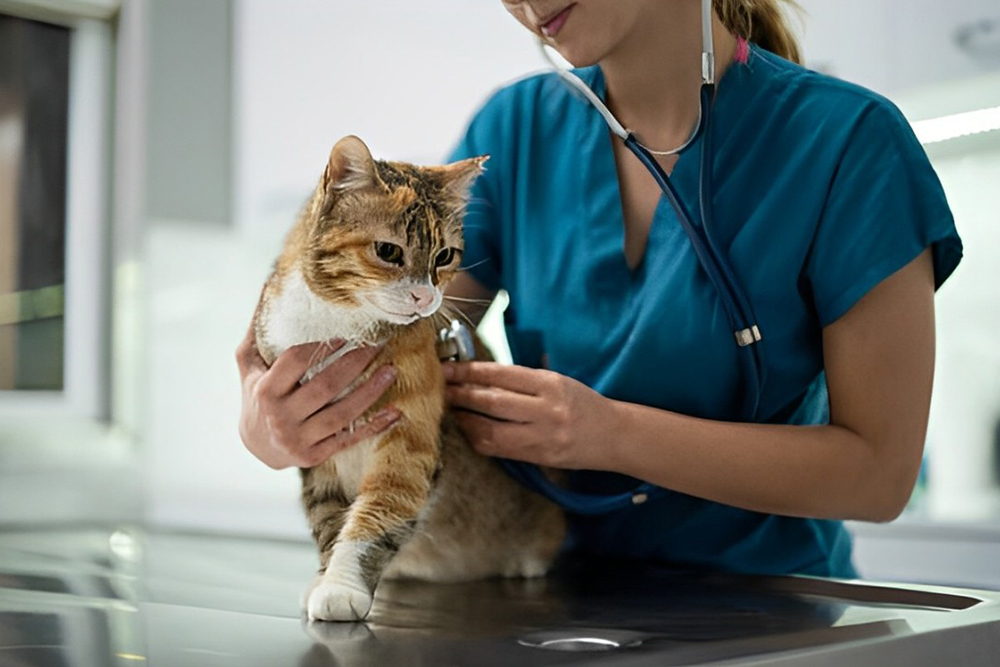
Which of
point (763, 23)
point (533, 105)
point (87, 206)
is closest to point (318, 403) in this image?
point (533, 105)

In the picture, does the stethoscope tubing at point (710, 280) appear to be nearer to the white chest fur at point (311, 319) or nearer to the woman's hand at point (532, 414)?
the woman's hand at point (532, 414)

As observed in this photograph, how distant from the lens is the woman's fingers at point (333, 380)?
0.83 meters

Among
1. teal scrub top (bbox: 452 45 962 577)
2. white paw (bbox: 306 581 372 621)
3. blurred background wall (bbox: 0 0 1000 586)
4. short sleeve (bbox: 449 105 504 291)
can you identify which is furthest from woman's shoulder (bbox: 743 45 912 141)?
blurred background wall (bbox: 0 0 1000 586)

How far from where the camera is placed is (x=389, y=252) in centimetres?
82

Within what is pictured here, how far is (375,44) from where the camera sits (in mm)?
2109

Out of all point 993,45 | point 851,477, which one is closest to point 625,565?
point 851,477

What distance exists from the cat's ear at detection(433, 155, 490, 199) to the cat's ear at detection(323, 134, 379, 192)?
3.8 inches

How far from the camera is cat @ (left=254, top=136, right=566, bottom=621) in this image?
2.64ft

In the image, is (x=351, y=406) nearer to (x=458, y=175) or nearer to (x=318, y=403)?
(x=318, y=403)

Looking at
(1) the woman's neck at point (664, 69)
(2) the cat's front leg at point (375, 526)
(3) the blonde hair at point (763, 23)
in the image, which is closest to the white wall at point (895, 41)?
(3) the blonde hair at point (763, 23)

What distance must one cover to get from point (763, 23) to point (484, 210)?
0.38 m

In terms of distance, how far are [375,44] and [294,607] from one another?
1.56m

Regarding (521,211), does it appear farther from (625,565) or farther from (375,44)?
(375,44)

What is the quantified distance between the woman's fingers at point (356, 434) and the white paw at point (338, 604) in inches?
6.0
